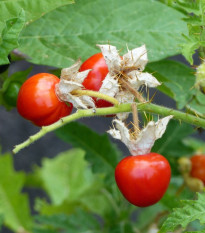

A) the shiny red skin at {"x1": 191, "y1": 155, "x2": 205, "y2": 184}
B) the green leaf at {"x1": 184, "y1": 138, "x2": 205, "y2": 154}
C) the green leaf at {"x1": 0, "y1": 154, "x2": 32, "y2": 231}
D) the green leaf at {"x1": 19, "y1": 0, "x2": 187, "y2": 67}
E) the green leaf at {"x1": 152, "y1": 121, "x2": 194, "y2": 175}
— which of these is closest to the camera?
the green leaf at {"x1": 19, "y1": 0, "x2": 187, "y2": 67}

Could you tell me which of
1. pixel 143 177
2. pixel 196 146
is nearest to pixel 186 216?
pixel 143 177

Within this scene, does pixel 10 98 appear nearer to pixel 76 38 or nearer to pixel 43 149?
Result: pixel 76 38

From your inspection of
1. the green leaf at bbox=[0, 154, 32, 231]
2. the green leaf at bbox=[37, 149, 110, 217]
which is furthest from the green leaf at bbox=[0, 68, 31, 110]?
the green leaf at bbox=[0, 154, 32, 231]

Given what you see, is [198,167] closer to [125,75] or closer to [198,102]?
[198,102]

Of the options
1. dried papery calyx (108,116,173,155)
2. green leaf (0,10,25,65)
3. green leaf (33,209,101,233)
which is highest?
green leaf (0,10,25,65)

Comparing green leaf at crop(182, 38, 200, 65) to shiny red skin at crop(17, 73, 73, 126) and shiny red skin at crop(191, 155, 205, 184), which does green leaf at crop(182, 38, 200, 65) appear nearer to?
shiny red skin at crop(17, 73, 73, 126)

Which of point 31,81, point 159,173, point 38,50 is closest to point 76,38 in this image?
point 38,50

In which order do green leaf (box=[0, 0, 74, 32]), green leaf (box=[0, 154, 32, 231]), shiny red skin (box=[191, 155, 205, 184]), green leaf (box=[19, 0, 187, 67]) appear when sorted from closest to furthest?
green leaf (box=[0, 0, 74, 32]) → green leaf (box=[19, 0, 187, 67]) → shiny red skin (box=[191, 155, 205, 184]) → green leaf (box=[0, 154, 32, 231])
